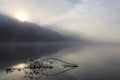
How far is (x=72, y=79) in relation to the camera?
1491 inches

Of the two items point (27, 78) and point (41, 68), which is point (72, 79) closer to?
point (27, 78)

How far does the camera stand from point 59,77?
39.2 m

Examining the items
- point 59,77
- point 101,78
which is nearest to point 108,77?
point 101,78

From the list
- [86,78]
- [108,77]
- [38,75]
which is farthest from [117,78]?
[38,75]

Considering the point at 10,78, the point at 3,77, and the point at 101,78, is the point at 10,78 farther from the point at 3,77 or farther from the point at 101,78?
the point at 101,78

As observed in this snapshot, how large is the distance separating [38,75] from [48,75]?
5.49ft

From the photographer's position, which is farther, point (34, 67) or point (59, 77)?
point (34, 67)

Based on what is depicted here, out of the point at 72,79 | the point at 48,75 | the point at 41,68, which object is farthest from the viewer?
the point at 41,68

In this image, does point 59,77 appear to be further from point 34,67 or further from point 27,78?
point 34,67

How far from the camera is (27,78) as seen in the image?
3819cm

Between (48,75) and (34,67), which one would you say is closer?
(48,75)

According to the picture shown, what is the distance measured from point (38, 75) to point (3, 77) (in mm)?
5430

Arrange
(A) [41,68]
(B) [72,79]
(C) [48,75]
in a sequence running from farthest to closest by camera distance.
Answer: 1. (A) [41,68]
2. (C) [48,75]
3. (B) [72,79]

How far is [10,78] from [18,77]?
1.38m
